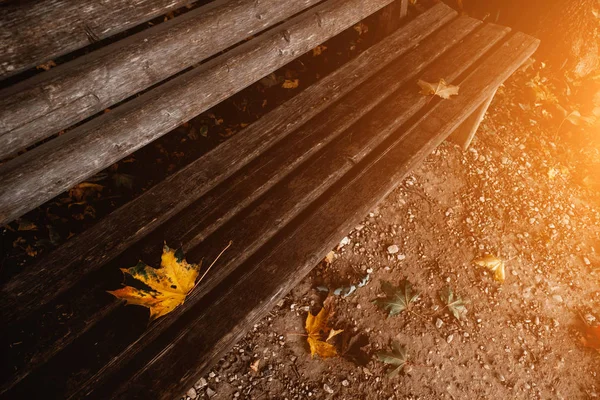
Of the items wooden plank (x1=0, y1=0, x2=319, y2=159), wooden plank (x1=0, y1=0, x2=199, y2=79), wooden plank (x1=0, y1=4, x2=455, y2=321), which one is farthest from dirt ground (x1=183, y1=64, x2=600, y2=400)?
wooden plank (x1=0, y1=0, x2=199, y2=79)

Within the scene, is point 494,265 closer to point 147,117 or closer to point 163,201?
point 163,201

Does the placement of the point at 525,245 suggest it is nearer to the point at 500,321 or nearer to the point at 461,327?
the point at 500,321

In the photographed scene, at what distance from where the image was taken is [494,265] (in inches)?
91.3

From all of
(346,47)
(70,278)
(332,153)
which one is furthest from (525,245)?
(70,278)

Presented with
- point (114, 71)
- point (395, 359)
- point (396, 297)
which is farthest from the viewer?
point (396, 297)

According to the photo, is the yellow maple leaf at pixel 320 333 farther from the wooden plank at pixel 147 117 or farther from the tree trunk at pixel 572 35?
the tree trunk at pixel 572 35

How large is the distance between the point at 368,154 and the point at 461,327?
1.14m

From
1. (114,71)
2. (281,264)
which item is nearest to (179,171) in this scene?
(114,71)

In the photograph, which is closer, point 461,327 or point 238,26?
point 238,26

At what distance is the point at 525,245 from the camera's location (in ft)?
8.01

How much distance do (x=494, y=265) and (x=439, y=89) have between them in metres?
1.13

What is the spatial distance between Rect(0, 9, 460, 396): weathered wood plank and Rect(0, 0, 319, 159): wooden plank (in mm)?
396

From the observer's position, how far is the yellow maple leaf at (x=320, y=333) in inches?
76.6

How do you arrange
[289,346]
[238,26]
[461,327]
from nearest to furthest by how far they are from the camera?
[238,26]
[289,346]
[461,327]
